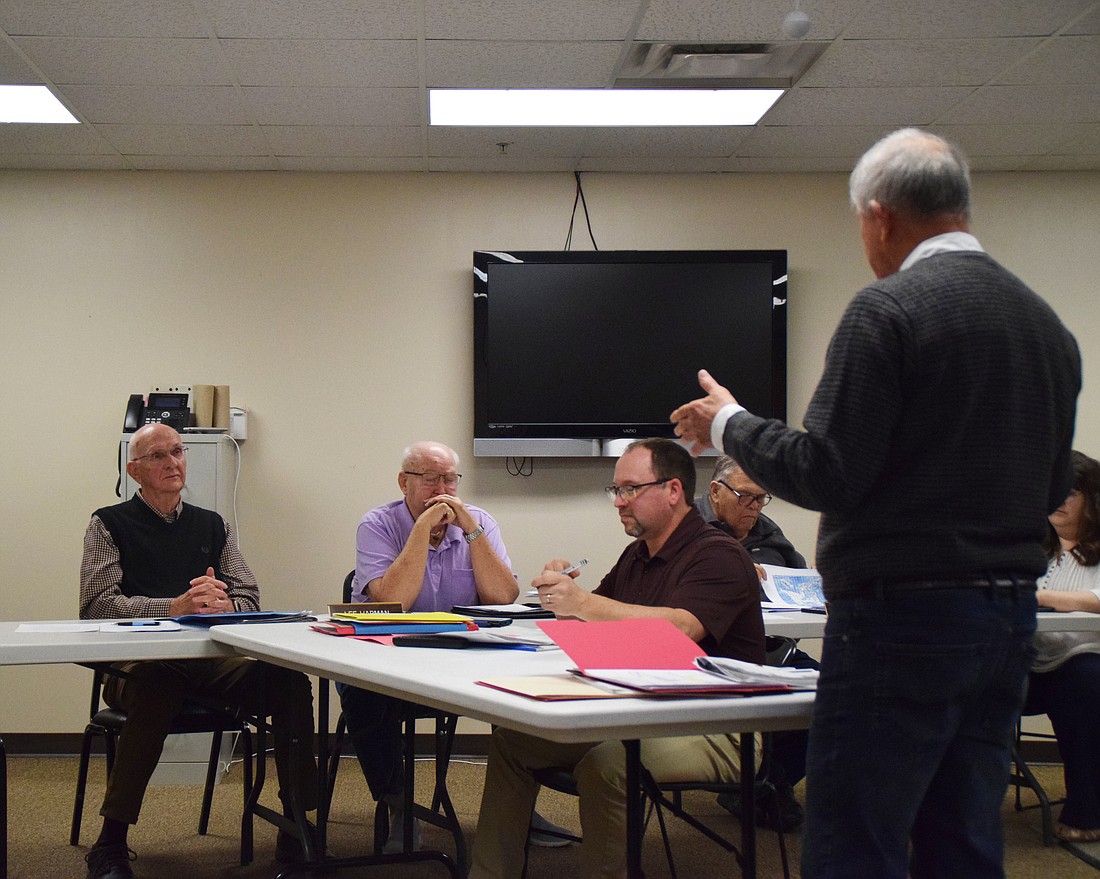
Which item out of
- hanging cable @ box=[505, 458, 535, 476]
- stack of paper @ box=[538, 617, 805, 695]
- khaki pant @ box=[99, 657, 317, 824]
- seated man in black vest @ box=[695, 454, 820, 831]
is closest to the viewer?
stack of paper @ box=[538, 617, 805, 695]

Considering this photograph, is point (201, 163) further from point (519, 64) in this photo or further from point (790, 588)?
point (790, 588)

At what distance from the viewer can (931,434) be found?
1.40m

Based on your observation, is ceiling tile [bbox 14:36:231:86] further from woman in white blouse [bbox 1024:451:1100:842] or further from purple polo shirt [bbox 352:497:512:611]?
woman in white blouse [bbox 1024:451:1100:842]

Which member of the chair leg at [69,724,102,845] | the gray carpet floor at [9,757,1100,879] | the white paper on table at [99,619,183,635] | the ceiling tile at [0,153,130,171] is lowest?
the gray carpet floor at [9,757,1100,879]

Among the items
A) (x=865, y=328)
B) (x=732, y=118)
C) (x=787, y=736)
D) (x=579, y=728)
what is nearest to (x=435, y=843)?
(x=787, y=736)

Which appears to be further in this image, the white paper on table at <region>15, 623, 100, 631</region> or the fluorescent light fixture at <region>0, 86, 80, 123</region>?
the fluorescent light fixture at <region>0, 86, 80, 123</region>

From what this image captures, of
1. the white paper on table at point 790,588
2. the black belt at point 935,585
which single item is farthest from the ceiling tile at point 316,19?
the black belt at point 935,585

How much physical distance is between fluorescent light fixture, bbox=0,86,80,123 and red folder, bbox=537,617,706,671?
11.3 feet

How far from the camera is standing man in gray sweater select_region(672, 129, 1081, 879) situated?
136 centimetres

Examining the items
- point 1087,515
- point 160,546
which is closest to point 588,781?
point 160,546

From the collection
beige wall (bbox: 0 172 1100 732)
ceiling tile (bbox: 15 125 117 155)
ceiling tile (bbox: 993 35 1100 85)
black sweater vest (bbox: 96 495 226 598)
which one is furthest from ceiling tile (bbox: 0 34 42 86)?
ceiling tile (bbox: 993 35 1100 85)

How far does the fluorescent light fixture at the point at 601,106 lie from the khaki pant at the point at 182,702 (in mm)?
2238

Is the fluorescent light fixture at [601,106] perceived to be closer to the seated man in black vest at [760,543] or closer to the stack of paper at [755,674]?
the seated man in black vest at [760,543]

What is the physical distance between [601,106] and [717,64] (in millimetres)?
564
